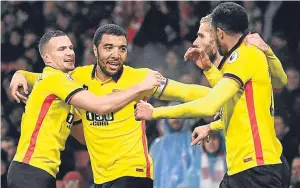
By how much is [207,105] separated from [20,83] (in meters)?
2.11

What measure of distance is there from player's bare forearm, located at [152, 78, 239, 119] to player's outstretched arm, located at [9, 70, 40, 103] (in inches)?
64.1

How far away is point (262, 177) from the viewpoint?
242 inches

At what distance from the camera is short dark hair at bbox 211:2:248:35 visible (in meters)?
6.32

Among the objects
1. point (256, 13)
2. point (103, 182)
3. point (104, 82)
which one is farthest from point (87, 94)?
point (256, 13)

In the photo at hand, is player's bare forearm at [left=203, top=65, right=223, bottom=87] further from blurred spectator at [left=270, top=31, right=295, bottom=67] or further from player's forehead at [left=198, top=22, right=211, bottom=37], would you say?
blurred spectator at [left=270, top=31, right=295, bottom=67]

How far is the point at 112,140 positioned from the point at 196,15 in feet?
18.6

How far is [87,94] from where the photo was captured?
670cm

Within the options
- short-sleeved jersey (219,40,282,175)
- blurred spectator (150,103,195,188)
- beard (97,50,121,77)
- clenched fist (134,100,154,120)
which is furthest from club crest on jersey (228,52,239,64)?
blurred spectator (150,103,195,188)

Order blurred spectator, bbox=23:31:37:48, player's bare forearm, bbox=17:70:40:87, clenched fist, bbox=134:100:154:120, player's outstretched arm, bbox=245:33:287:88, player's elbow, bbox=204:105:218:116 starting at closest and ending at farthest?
player's elbow, bbox=204:105:218:116 < clenched fist, bbox=134:100:154:120 < player's outstretched arm, bbox=245:33:287:88 < player's bare forearm, bbox=17:70:40:87 < blurred spectator, bbox=23:31:37:48

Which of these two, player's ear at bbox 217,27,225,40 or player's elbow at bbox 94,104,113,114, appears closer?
player's ear at bbox 217,27,225,40

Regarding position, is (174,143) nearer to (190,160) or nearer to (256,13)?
(190,160)

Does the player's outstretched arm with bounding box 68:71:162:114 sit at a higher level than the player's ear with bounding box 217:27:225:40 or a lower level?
lower

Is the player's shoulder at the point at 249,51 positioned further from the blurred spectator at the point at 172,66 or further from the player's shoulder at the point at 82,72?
the blurred spectator at the point at 172,66

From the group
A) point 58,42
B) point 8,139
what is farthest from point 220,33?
point 8,139
